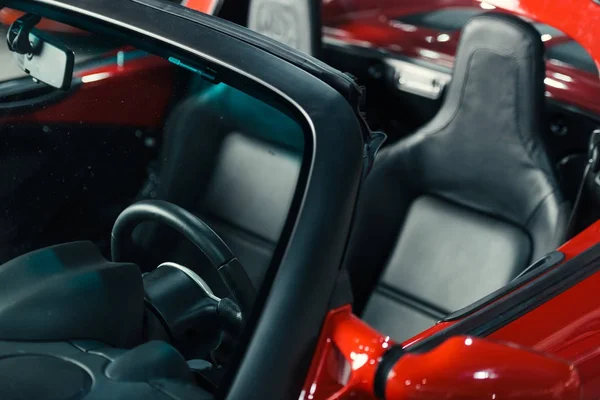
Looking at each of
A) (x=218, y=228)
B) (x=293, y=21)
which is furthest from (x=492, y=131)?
(x=218, y=228)

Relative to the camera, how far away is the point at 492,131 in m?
2.02

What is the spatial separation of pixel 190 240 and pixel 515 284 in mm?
557

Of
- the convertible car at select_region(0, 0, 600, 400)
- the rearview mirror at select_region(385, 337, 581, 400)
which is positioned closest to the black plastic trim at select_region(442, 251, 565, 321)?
the convertible car at select_region(0, 0, 600, 400)

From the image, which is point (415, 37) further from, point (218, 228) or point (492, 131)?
point (218, 228)

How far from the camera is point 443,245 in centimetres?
218

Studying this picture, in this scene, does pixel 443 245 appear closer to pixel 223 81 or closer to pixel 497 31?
pixel 497 31

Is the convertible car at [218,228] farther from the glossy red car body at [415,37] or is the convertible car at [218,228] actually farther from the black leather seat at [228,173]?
the glossy red car body at [415,37]

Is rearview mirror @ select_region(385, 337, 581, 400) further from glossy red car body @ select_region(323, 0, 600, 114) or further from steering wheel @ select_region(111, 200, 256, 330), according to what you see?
glossy red car body @ select_region(323, 0, 600, 114)

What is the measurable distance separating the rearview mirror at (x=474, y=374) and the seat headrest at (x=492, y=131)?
0.96 metres

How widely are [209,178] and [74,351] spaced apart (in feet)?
1.20

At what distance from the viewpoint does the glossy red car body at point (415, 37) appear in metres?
2.35

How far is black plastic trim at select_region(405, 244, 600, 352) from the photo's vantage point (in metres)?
1.34

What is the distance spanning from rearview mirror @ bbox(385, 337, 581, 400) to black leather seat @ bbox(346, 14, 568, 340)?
0.87 meters

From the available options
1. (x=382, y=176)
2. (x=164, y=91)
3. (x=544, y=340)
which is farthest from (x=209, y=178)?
(x=382, y=176)
